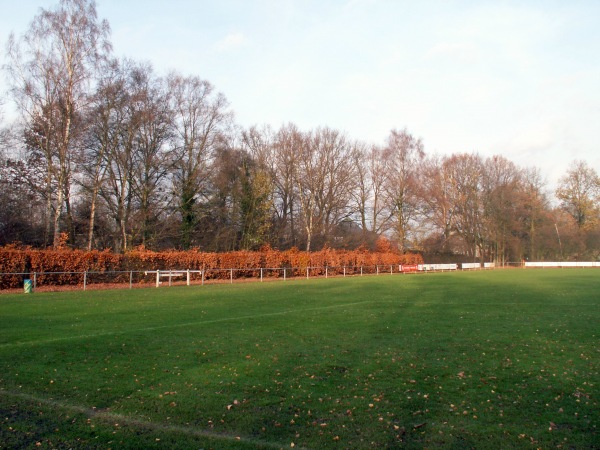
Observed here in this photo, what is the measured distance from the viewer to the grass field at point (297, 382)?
4.88 metres

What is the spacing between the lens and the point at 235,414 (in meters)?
5.47

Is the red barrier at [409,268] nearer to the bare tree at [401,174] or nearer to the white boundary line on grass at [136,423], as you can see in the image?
the bare tree at [401,174]

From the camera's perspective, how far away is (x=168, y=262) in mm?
32031

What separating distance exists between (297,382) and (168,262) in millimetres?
26738

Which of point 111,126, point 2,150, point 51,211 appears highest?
point 111,126

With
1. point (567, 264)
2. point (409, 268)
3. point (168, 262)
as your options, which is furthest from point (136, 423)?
point (567, 264)

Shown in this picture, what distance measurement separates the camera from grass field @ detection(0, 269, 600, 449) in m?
4.88

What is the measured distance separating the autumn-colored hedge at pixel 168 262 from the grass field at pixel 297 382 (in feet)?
40.6

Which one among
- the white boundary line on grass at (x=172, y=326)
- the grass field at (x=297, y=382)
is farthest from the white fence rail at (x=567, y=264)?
the grass field at (x=297, y=382)

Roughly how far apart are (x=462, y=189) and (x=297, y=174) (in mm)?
25708

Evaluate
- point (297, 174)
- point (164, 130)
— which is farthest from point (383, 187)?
point (164, 130)

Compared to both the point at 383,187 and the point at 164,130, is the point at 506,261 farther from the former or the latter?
the point at 164,130

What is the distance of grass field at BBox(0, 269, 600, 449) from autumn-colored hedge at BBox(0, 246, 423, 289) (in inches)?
488

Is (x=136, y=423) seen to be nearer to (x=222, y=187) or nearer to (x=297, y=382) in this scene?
(x=297, y=382)
